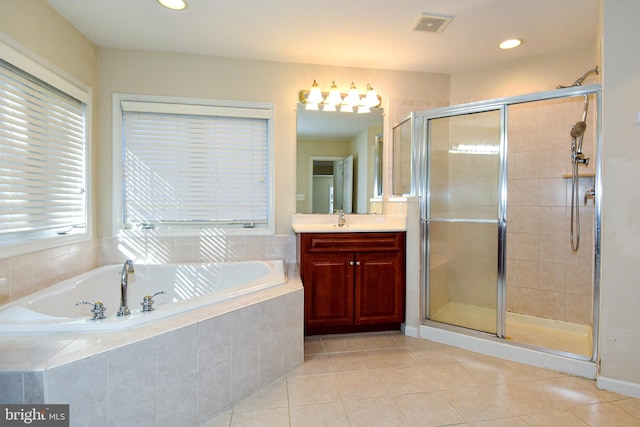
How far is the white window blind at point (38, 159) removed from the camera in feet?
5.88

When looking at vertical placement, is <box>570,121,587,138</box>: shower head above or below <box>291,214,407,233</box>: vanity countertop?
above

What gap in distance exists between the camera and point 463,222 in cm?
263

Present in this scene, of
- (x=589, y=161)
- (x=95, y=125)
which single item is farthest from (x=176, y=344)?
(x=589, y=161)

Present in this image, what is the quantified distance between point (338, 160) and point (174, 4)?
170cm

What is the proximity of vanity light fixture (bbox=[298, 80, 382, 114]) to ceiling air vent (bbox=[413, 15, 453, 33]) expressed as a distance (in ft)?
2.44

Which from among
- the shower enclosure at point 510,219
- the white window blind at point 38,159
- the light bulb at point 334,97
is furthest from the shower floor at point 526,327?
the white window blind at point 38,159

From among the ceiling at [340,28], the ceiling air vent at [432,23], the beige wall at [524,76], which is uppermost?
the ceiling at [340,28]

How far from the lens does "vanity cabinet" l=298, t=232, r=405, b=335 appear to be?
8.39 feet

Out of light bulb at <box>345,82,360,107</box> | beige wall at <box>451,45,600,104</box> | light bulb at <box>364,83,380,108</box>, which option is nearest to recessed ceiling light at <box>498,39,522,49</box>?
beige wall at <box>451,45,600,104</box>

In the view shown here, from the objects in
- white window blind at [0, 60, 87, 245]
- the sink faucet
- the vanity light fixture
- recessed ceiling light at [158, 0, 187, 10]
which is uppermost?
recessed ceiling light at [158, 0, 187, 10]

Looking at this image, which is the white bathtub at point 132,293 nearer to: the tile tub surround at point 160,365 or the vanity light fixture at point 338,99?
the tile tub surround at point 160,365

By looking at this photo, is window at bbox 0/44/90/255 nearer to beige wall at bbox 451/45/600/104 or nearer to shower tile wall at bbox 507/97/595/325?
beige wall at bbox 451/45/600/104

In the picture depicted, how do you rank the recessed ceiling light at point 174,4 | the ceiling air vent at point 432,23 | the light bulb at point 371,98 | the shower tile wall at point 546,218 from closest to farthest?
1. the recessed ceiling light at point 174,4
2. the ceiling air vent at point 432,23
3. the shower tile wall at point 546,218
4. the light bulb at point 371,98

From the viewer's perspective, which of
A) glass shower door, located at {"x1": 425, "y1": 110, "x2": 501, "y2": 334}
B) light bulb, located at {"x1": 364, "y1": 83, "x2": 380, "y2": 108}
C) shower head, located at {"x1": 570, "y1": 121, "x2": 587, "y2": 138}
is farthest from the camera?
light bulb, located at {"x1": 364, "y1": 83, "x2": 380, "y2": 108}
